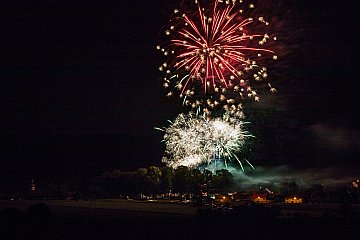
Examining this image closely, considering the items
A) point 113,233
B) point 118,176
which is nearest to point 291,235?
point 113,233

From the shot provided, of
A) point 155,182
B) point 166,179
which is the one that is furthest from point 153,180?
point 166,179

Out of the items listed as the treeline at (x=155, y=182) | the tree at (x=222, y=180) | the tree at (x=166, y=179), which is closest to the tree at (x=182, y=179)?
the treeline at (x=155, y=182)

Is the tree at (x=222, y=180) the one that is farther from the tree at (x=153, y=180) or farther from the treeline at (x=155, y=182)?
the tree at (x=153, y=180)

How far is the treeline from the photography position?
8838 centimetres

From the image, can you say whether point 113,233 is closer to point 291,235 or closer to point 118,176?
point 291,235

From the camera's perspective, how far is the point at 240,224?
86.0ft

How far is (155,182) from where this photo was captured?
3612 inches

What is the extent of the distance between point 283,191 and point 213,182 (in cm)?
1309

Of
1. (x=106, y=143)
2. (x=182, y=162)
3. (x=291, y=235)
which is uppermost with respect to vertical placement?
(x=106, y=143)

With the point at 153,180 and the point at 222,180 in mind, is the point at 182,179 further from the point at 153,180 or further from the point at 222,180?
the point at 222,180

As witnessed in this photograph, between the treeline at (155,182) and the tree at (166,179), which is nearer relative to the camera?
the treeline at (155,182)

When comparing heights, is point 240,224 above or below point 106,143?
below

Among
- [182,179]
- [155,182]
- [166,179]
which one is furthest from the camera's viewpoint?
[166,179]

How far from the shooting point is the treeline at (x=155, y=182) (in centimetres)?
8838
